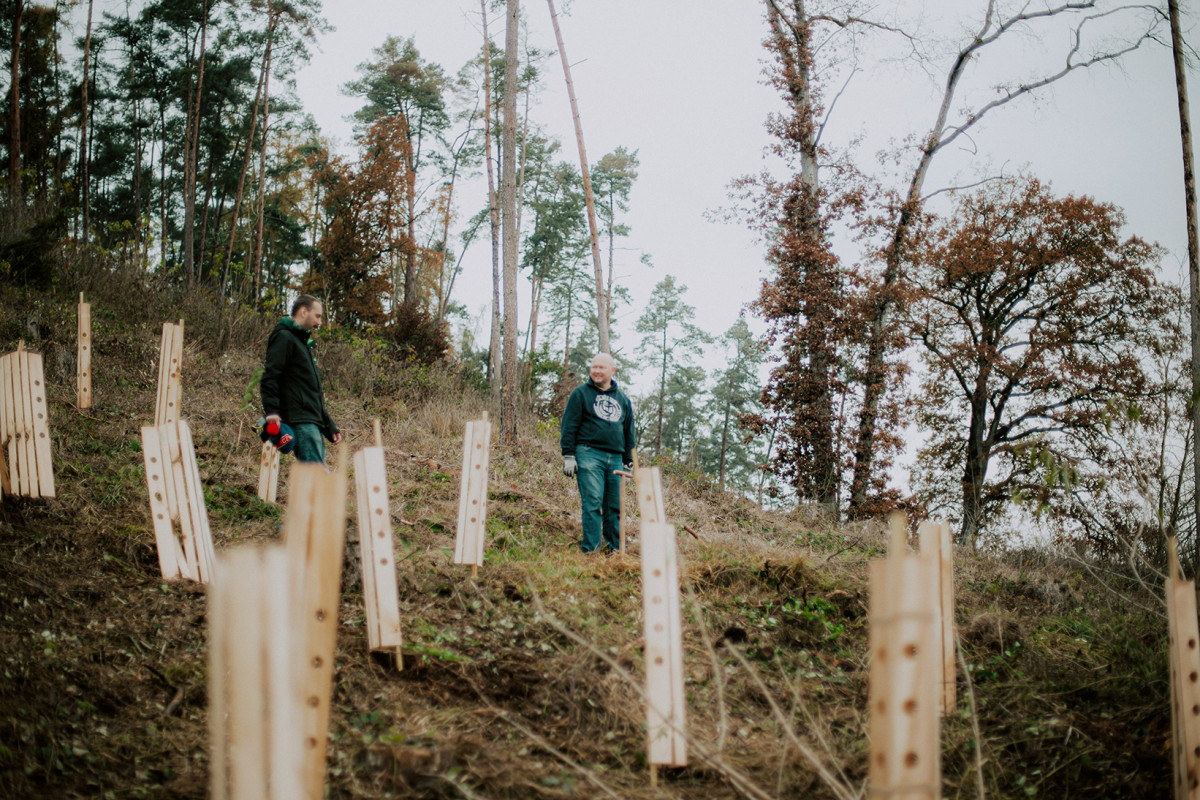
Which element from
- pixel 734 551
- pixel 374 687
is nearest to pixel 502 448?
pixel 734 551

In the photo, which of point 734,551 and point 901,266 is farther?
point 901,266

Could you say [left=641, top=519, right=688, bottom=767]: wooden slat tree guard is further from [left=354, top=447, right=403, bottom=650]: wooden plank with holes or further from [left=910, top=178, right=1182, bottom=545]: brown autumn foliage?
[left=910, top=178, right=1182, bottom=545]: brown autumn foliage

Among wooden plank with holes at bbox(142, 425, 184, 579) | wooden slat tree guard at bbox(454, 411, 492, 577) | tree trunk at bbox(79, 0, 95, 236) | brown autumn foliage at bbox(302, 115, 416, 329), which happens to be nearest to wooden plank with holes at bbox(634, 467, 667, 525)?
wooden slat tree guard at bbox(454, 411, 492, 577)

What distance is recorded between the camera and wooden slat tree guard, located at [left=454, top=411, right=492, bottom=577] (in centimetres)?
427

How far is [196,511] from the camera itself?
13.3 feet

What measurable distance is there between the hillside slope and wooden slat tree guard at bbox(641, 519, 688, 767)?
0.60 feet

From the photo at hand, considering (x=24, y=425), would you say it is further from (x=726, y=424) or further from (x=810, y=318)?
(x=726, y=424)

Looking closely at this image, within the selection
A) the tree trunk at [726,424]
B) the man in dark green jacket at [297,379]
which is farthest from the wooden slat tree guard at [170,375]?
the tree trunk at [726,424]

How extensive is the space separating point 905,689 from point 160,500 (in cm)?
410

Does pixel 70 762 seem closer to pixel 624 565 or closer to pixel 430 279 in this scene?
pixel 624 565

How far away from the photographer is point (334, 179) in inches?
810

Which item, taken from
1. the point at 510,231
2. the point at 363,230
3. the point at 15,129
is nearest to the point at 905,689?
the point at 510,231

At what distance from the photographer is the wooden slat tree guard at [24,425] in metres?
4.84

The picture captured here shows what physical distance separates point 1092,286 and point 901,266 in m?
4.36
